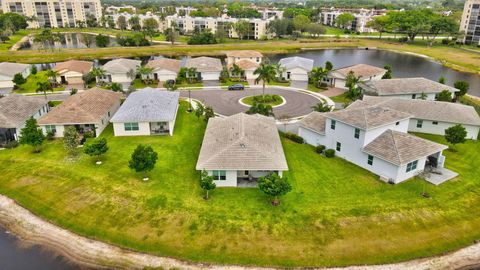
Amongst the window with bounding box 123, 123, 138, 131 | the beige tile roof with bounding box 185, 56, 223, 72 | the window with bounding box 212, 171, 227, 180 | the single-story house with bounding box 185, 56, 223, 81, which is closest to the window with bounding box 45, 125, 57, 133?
the window with bounding box 123, 123, 138, 131

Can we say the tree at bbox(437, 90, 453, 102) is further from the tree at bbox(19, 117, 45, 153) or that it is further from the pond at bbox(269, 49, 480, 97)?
the tree at bbox(19, 117, 45, 153)

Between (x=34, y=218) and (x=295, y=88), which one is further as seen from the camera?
(x=295, y=88)

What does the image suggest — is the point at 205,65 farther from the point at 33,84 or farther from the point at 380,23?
the point at 380,23

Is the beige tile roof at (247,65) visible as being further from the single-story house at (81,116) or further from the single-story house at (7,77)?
the single-story house at (7,77)

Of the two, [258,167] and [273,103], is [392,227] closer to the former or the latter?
[258,167]

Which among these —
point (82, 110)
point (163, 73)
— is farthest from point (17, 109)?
point (163, 73)

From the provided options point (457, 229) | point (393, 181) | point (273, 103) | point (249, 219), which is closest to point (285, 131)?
point (273, 103)

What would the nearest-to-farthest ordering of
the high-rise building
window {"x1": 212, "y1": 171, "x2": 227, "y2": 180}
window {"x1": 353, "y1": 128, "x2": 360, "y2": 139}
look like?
1. window {"x1": 212, "y1": 171, "x2": 227, "y2": 180}
2. window {"x1": 353, "y1": 128, "x2": 360, "y2": 139}
3. the high-rise building
